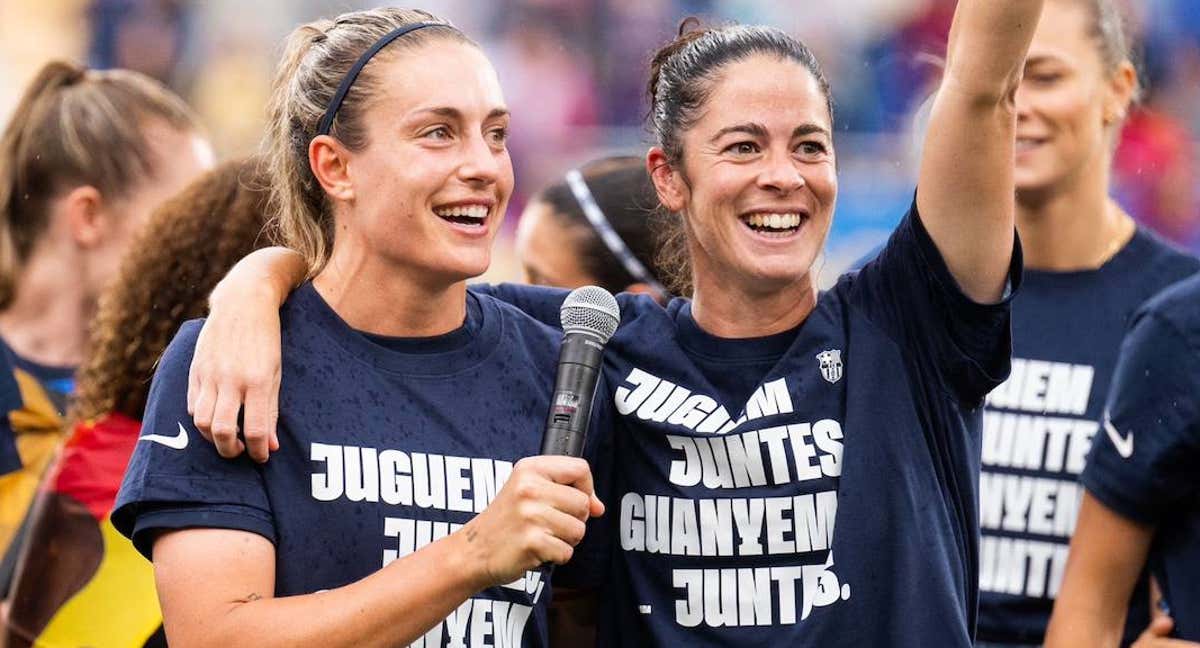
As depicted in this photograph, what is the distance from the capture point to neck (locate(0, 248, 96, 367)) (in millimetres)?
5332

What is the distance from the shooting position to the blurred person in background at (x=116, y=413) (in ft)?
11.8

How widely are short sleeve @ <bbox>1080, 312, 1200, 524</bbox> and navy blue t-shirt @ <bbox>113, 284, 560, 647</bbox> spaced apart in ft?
3.90

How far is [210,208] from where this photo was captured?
3791mm

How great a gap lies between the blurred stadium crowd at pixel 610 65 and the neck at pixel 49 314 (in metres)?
4.11

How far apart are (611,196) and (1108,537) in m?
1.58

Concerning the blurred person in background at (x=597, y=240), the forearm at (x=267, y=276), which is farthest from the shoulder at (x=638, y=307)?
the blurred person in background at (x=597, y=240)

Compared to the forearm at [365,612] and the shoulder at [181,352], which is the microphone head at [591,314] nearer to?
the forearm at [365,612]

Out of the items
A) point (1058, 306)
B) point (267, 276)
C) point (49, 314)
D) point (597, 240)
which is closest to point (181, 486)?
point (267, 276)

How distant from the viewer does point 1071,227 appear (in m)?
4.41

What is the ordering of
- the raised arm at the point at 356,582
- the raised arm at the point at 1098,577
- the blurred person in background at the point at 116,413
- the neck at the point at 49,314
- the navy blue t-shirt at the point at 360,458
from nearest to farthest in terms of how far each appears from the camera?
the raised arm at the point at 356,582 < the navy blue t-shirt at the point at 360,458 < the raised arm at the point at 1098,577 < the blurred person in background at the point at 116,413 < the neck at the point at 49,314

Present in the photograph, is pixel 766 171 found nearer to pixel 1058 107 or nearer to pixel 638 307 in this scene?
pixel 638 307

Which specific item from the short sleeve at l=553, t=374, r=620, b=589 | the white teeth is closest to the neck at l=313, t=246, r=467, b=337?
the white teeth

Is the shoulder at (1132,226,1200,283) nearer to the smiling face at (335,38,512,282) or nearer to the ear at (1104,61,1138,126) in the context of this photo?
the ear at (1104,61,1138,126)

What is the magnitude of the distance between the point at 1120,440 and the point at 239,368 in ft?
5.68
